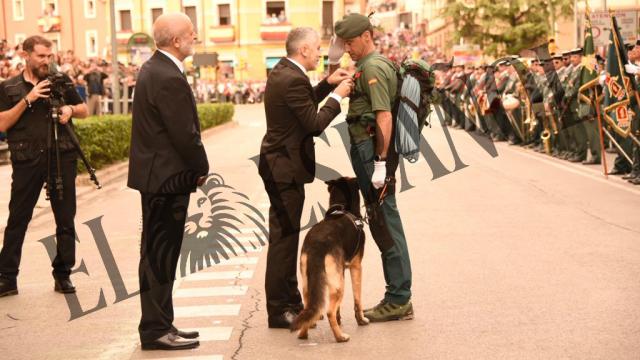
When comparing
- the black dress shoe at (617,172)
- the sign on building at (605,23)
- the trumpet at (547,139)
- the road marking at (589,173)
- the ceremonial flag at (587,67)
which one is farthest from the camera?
the sign on building at (605,23)

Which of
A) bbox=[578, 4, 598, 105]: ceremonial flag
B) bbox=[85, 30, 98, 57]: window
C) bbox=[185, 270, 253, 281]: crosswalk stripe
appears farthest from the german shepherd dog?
bbox=[85, 30, 98, 57]: window

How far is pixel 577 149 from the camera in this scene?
2045 centimetres

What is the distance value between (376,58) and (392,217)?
43.4 inches

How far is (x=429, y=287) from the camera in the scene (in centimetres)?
830

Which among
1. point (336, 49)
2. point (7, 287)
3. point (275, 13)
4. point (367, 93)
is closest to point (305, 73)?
point (336, 49)

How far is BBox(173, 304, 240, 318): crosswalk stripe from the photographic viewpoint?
7.49 m

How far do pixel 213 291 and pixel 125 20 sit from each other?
9385 cm

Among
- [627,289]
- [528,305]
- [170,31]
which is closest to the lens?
[170,31]

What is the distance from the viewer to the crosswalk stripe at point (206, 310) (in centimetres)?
749

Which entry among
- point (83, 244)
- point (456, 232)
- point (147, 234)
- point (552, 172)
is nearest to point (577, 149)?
point (552, 172)

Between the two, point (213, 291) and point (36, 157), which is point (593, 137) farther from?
point (36, 157)

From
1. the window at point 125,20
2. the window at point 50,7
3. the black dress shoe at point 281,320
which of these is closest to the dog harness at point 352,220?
the black dress shoe at point 281,320

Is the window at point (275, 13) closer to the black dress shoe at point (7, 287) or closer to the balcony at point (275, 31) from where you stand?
the balcony at point (275, 31)

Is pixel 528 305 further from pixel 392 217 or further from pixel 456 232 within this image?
pixel 456 232
